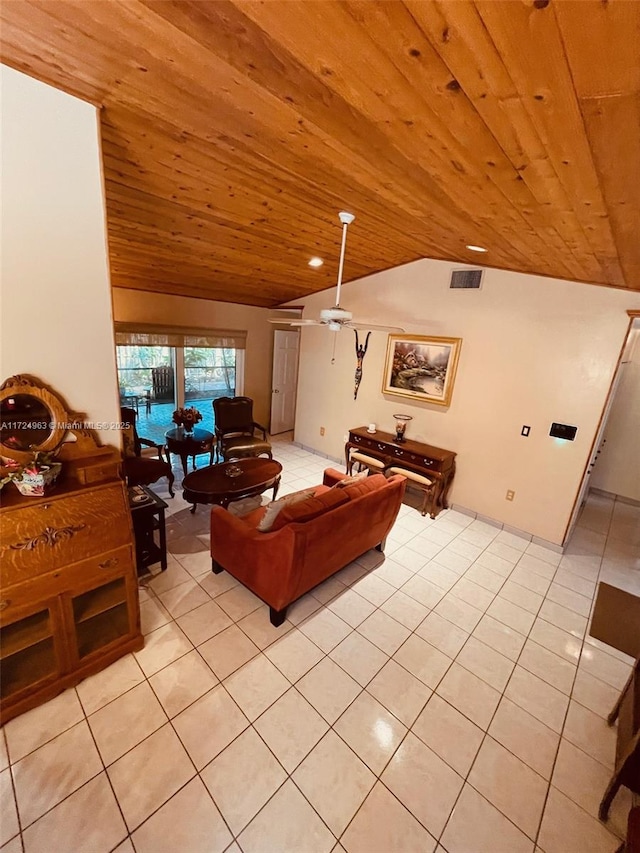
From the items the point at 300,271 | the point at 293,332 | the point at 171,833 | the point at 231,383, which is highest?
the point at 300,271

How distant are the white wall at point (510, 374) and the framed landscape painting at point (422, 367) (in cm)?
12

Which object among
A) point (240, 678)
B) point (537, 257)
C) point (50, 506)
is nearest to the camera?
point (50, 506)

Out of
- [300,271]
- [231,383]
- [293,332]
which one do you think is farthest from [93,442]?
[293,332]

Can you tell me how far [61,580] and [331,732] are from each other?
1692 millimetres

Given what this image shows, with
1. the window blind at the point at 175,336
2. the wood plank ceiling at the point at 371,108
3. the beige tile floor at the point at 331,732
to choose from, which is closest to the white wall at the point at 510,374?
the wood plank ceiling at the point at 371,108

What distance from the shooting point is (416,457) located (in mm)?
4387

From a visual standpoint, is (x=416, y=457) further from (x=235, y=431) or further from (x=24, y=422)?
(x=24, y=422)

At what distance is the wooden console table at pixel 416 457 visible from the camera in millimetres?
4234

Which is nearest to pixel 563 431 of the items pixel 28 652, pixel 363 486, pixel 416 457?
pixel 416 457

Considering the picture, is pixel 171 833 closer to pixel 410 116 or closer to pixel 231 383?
pixel 410 116

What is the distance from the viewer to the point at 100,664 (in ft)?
6.87

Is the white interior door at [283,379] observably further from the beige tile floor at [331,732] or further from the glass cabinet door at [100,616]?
the glass cabinet door at [100,616]

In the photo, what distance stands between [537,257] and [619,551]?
11.3 ft

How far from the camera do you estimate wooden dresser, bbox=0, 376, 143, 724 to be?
1.69 m
